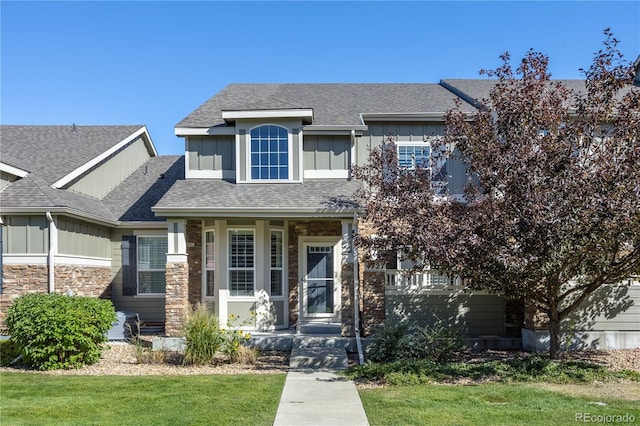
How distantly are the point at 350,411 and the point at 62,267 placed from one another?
10084mm

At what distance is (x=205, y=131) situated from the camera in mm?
16359

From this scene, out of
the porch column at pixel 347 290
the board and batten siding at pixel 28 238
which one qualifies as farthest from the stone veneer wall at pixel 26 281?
the porch column at pixel 347 290

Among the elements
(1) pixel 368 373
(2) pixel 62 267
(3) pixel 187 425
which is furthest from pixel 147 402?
(2) pixel 62 267

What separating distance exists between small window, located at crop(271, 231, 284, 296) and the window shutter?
497 cm

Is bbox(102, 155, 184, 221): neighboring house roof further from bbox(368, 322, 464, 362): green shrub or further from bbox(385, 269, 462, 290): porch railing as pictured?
bbox(368, 322, 464, 362): green shrub

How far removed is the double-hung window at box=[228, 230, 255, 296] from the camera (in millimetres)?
15586

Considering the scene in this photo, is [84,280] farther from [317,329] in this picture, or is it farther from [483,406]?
[483,406]

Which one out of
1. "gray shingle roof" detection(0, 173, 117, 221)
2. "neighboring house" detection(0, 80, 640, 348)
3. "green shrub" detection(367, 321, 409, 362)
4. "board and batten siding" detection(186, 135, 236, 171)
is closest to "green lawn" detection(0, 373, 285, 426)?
"green shrub" detection(367, 321, 409, 362)

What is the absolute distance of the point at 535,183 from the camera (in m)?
10.1

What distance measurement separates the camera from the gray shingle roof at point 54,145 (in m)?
17.4

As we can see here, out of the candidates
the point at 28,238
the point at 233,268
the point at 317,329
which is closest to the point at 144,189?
the point at 28,238

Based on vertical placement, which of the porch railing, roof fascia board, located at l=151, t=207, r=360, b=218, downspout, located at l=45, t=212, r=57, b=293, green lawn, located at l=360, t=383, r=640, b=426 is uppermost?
roof fascia board, located at l=151, t=207, r=360, b=218

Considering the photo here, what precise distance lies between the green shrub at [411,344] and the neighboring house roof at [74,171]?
8.38 meters

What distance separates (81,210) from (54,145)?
15.5 ft
